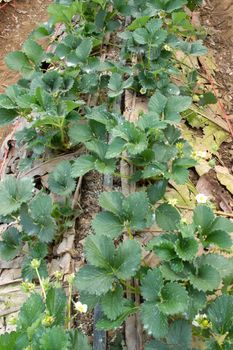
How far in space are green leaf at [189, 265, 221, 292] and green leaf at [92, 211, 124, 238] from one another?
0.27 metres

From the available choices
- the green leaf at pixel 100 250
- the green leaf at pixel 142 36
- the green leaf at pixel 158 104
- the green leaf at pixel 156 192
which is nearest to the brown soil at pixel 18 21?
the green leaf at pixel 142 36

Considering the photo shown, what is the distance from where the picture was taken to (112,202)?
5.01 feet

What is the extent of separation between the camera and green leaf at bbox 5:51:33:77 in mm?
2236

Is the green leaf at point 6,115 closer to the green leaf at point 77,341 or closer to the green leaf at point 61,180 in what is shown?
the green leaf at point 61,180

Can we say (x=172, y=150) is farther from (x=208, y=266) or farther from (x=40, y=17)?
(x=40, y=17)

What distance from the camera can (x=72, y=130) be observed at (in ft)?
6.08

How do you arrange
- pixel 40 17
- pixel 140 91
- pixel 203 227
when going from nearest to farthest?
pixel 203 227, pixel 140 91, pixel 40 17

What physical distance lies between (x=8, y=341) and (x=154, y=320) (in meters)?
0.36

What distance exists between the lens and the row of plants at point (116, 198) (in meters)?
1.29

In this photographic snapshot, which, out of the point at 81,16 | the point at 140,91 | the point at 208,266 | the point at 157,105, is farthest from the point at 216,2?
the point at 208,266

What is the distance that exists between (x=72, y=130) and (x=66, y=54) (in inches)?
21.8

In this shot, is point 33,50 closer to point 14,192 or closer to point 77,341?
point 14,192

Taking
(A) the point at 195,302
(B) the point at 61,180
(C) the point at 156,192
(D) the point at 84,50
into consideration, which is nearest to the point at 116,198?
(C) the point at 156,192

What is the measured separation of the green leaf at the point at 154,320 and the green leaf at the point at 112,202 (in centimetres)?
33
